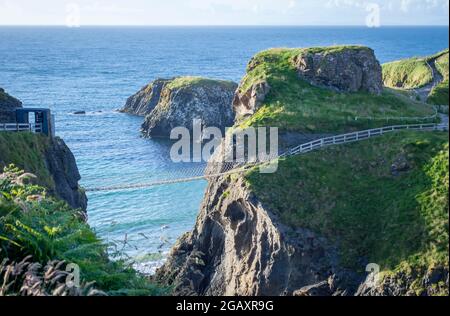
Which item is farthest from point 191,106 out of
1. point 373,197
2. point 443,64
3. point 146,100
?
point 373,197

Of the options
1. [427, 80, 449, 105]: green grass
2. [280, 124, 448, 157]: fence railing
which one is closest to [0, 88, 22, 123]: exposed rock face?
[280, 124, 448, 157]: fence railing

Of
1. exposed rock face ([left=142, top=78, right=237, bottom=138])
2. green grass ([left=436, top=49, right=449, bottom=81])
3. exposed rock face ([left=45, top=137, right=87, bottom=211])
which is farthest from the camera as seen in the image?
exposed rock face ([left=142, top=78, right=237, bottom=138])

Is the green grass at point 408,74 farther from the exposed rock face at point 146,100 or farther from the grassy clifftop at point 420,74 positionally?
the exposed rock face at point 146,100

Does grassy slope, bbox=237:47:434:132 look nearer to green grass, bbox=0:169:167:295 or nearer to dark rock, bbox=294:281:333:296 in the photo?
dark rock, bbox=294:281:333:296

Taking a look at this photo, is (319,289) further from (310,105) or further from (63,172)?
(63,172)

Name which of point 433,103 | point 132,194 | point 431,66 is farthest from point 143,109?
point 433,103

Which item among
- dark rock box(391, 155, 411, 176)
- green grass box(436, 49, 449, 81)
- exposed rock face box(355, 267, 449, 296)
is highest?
green grass box(436, 49, 449, 81)
